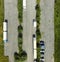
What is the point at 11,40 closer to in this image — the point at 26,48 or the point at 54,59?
the point at 26,48

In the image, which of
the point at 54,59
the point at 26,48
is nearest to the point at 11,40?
the point at 26,48

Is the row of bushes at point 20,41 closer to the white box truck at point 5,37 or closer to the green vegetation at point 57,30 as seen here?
the white box truck at point 5,37

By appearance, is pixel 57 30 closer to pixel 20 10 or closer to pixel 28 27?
pixel 28 27

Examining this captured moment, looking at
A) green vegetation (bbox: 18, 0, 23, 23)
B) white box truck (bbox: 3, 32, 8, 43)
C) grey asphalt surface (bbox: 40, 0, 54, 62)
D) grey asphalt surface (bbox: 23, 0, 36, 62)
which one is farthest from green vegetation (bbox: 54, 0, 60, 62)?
white box truck (bbox: 3, 32, 8, 43)

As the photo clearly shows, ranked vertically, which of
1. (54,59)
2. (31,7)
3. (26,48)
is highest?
(31,7)

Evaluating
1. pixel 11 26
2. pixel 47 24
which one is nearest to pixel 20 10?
pixel 11 26

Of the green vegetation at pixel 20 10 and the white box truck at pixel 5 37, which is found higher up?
the green vegetation at pixel 20 10

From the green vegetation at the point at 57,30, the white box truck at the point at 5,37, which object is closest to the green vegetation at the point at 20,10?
the white box truck at the point at 5,37

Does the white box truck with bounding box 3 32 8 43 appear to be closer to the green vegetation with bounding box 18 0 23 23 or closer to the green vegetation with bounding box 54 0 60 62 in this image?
the green vegetation with bounding box 18 0 23 23
